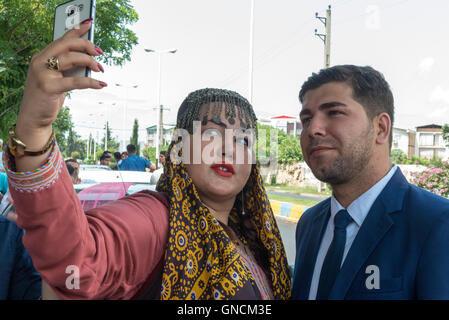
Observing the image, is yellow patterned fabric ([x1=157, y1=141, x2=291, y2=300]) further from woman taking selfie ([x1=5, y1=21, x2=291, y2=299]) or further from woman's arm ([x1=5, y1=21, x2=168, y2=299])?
woman's arm ([x1=5, y1=21, x2=168, y2=299])

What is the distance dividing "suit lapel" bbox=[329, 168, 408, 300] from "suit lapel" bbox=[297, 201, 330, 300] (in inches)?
10.7

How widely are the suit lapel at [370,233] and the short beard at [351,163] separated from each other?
15 cm

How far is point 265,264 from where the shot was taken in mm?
1716

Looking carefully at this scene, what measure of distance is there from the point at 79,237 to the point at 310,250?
122 centimetres

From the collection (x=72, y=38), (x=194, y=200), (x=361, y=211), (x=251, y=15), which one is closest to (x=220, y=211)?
(x=194, y=200)

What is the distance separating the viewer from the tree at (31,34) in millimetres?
7582

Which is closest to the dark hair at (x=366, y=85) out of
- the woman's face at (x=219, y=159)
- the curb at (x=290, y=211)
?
the woman's face at (x=219, y=159)

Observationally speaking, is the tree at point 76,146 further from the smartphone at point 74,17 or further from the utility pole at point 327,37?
the smartphone at point 74,17

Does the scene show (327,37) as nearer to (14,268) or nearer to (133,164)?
(133,164)

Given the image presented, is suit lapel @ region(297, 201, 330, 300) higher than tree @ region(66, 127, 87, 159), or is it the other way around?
tree @ region(66, 127, 87, 159)

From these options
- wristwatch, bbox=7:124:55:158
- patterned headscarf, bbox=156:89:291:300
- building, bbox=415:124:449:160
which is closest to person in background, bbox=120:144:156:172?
patterned headscarf, bbox=156:89:291:300

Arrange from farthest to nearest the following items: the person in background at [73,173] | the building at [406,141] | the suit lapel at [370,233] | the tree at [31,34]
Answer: the building at [406,141] → the tree at [31,34] → the person in background at [73,173] → the suit lapel at [370,233]

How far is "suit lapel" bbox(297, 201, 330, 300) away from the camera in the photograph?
5.81 feet

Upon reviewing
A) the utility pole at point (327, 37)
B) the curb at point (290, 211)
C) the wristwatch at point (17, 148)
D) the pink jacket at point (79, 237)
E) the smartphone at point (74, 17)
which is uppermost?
the utility pole at point (327, 37)
